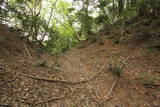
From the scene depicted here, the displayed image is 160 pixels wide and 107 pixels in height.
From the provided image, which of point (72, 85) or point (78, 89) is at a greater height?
point (72, 85)

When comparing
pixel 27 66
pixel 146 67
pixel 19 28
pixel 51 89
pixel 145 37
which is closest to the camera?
pixel 51 89

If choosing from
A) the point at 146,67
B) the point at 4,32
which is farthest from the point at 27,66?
the point at 146,67

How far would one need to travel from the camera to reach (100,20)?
8.62 metres

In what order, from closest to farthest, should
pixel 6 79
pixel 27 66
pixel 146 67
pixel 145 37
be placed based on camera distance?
1. pixel 6 79
2. pixel 27 66
3. pixel 146 67
4. pixel 145 37

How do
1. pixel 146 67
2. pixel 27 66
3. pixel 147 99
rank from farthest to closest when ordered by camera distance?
pixel 146 67 < pixel 27 66 < pixel 147 99

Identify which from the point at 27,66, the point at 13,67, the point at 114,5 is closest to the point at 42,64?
the point at 27,66

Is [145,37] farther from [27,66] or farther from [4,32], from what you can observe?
[4,32]

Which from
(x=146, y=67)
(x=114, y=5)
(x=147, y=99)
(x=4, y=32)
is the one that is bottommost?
(x=147, y=99)

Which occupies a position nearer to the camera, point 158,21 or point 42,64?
point 42,64

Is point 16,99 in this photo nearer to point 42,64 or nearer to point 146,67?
point 42,64

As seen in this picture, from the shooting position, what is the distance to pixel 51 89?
3.24 m

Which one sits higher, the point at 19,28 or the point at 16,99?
the point at 19,28

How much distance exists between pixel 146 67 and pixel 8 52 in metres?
6.07

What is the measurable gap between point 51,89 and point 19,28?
4.10m
